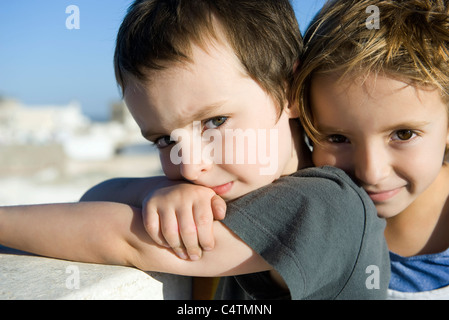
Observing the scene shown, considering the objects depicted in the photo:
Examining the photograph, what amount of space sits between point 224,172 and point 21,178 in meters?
10.9

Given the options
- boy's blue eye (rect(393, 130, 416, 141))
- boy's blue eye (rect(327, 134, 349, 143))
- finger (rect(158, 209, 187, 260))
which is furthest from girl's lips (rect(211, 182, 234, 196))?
boy's blue eye (rect(393, 130, 416, 141))

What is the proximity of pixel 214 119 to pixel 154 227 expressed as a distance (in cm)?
41

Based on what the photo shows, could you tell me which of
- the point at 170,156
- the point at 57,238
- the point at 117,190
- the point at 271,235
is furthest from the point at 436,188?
the point at 57,238

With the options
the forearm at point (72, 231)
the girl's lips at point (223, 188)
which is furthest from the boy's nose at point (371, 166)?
the forearm at point (72, 231)

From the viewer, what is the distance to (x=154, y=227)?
136 centimetres

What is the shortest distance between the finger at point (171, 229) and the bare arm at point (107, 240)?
59 millimetres

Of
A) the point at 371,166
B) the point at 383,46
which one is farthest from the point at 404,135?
the point at 383,46

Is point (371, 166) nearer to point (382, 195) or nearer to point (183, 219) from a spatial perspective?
point (382, 195)

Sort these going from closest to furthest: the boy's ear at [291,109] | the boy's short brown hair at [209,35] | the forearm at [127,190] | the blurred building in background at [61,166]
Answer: the boy's short brown hair at [209,35] < the boy's ear at [291,109] < the forearm at [127,190] < the blurred building in background at [61,166]

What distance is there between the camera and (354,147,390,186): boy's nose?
1613 millimetres

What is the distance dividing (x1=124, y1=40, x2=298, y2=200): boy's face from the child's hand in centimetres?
12

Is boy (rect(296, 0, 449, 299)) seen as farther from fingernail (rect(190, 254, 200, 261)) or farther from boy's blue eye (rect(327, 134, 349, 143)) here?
fingernail (rect(190, 254, 200, 261))

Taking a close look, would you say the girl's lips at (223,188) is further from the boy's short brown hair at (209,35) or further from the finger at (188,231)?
the boy's short brown hair at (209,35)

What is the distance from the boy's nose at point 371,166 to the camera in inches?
63.5
